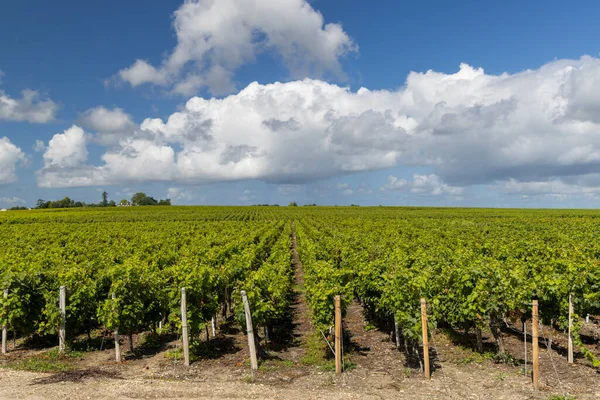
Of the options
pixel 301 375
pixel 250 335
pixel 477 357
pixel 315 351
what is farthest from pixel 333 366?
pixel 477 357

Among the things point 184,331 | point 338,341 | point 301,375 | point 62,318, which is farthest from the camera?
point 62,318

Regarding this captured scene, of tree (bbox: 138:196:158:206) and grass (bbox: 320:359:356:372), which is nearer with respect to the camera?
grass (bbox: 320:359:356:372)

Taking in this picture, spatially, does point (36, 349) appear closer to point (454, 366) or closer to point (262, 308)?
point (262, 308)

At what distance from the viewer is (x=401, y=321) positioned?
412 inches

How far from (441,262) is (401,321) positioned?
4.60 m

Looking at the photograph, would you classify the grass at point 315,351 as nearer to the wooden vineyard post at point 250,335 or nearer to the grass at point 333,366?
the grass at point 333,366

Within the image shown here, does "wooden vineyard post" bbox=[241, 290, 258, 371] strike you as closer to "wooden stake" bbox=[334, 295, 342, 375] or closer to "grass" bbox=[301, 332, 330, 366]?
"grass" bbox=[301, 332, 330, 366]

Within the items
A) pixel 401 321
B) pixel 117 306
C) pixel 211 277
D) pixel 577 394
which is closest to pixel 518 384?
pixel 577 394

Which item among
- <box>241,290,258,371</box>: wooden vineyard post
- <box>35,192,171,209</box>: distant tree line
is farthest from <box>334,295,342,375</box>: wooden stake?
<box>35,192,171,209</box>: distant tree line

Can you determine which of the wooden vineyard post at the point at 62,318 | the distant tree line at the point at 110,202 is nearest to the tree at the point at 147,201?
the distant tree line at the point at 110,202

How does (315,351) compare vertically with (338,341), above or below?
below

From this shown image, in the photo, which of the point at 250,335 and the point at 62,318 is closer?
the point at 250,335

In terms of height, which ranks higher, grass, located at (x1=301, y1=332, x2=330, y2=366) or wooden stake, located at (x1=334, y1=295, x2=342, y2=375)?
wooden stake, located at (x1=334, y1=295, x2=342, y2=375)

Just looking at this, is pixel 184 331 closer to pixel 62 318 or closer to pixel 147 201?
pixel 62 318
